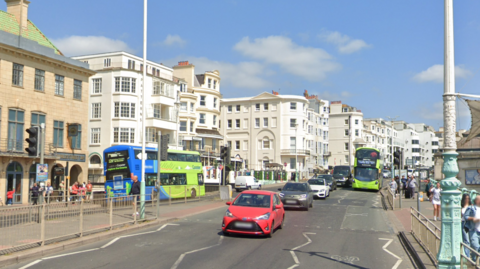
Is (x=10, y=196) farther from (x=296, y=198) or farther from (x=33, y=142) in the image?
(x=296, y=198)

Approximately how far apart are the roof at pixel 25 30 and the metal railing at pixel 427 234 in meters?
31.1

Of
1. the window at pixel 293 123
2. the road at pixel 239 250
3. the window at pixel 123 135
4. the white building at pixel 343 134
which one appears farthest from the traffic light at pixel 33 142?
the white building at pixel 343 134

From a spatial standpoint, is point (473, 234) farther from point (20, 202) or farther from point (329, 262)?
point (20, 202)

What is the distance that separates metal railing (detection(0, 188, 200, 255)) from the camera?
1061cm

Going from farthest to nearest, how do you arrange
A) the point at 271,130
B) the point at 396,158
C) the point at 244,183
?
the point at 271,130 → the point at 244,183 → the point at 396,158

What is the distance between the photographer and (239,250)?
12094 millimetres

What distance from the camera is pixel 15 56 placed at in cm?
3139

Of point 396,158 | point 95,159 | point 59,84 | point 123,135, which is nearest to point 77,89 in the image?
point 59,84

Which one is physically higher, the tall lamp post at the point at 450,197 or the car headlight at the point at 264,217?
the tall lamp post at the point at 450,197

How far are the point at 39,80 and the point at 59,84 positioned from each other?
79.4 inches

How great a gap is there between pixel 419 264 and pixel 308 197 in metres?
13.6

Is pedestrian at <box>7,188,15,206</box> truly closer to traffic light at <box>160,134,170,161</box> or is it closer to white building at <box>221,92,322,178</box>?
traffic light at <box>160,134,170,161</box>

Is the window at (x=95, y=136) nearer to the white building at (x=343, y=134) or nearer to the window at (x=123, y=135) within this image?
the window at (x=123, y=135)

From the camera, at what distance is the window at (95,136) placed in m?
48.8
